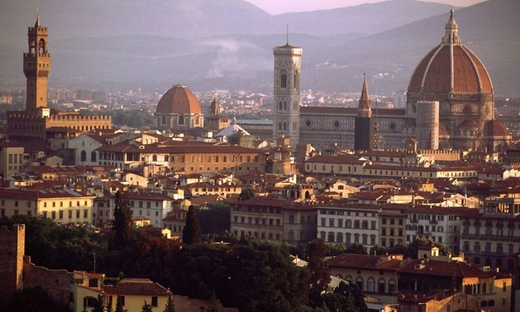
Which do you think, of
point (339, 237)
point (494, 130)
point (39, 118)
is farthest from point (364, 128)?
point (339, 237)

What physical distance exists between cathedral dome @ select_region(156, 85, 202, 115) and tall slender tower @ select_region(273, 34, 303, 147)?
831 cm

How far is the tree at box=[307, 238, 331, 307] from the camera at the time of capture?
51250 mm

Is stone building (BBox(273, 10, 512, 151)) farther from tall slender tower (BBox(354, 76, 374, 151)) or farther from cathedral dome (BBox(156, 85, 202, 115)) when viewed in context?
cathedral dome (BBox(156, 85, 202, 115))

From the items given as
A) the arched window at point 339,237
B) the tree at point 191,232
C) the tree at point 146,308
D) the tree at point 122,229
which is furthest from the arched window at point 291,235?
the tree at point 146,308

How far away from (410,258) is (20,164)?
44759mm

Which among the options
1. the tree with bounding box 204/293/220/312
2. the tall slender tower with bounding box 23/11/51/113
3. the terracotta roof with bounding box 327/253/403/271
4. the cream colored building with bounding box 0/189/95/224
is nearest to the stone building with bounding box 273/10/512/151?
the tall slender tower with bounding box 23/11/51/113

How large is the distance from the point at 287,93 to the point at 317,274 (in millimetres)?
100022

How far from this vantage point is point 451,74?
14312 centimetres

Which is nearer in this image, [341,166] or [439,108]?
[341,166]

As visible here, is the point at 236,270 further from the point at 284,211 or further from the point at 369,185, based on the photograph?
the point at 369,185

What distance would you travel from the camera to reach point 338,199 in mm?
72625

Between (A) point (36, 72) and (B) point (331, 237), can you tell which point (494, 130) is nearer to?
(A) point (36, 72)

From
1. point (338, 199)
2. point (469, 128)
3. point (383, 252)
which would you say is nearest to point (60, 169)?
point (338, 199)

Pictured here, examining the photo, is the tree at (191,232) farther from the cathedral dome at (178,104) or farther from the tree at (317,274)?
the cathedral dome at (178,104)
